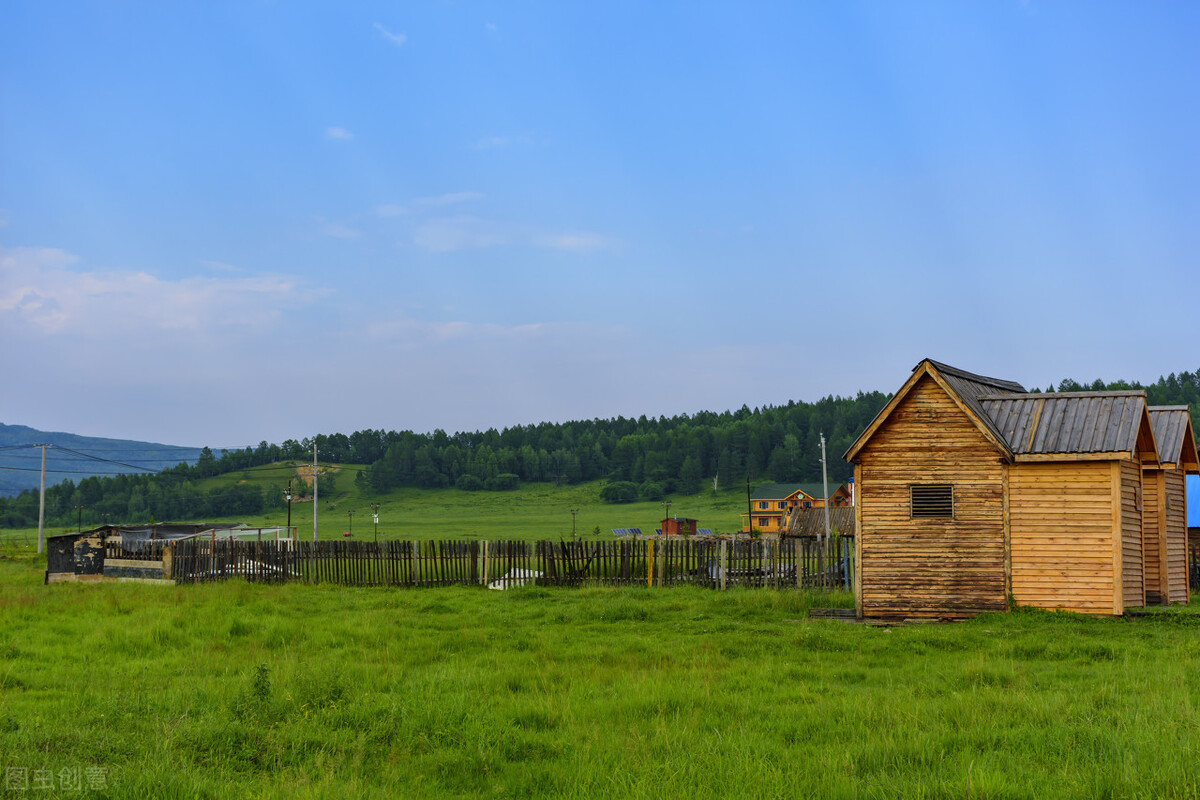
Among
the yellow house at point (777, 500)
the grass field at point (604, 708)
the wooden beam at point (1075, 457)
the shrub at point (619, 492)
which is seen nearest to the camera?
the grass field at point (604, 708)

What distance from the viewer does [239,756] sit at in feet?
29.1

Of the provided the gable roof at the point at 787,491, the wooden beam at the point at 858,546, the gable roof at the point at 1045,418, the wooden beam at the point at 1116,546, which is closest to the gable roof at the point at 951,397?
the gable roof at the point at 1045,418

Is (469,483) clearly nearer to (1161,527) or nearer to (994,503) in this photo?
(1161,527)

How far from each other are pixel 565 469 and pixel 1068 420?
6915 inches

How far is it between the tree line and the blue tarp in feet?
428

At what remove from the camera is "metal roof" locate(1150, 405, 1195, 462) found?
24.6 metres

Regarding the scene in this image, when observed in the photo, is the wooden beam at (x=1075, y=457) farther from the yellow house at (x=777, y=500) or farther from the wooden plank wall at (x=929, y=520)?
the yellow house at (x=777, y=500)

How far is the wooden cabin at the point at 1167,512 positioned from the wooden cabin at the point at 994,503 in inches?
141

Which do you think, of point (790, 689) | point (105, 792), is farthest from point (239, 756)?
point (790, 689)

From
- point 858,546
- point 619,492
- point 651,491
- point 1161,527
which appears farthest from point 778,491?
point 858,546

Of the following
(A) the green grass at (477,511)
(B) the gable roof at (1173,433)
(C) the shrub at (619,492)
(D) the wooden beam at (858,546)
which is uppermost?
(B) the gable roof at (1173,433)

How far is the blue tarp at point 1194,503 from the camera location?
35.2m

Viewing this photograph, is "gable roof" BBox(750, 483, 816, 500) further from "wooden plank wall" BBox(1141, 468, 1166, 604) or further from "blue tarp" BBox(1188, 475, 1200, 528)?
"wooden plank wall" BBox(1141, 468, 1166, 604)

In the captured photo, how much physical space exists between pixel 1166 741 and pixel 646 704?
527 cm
